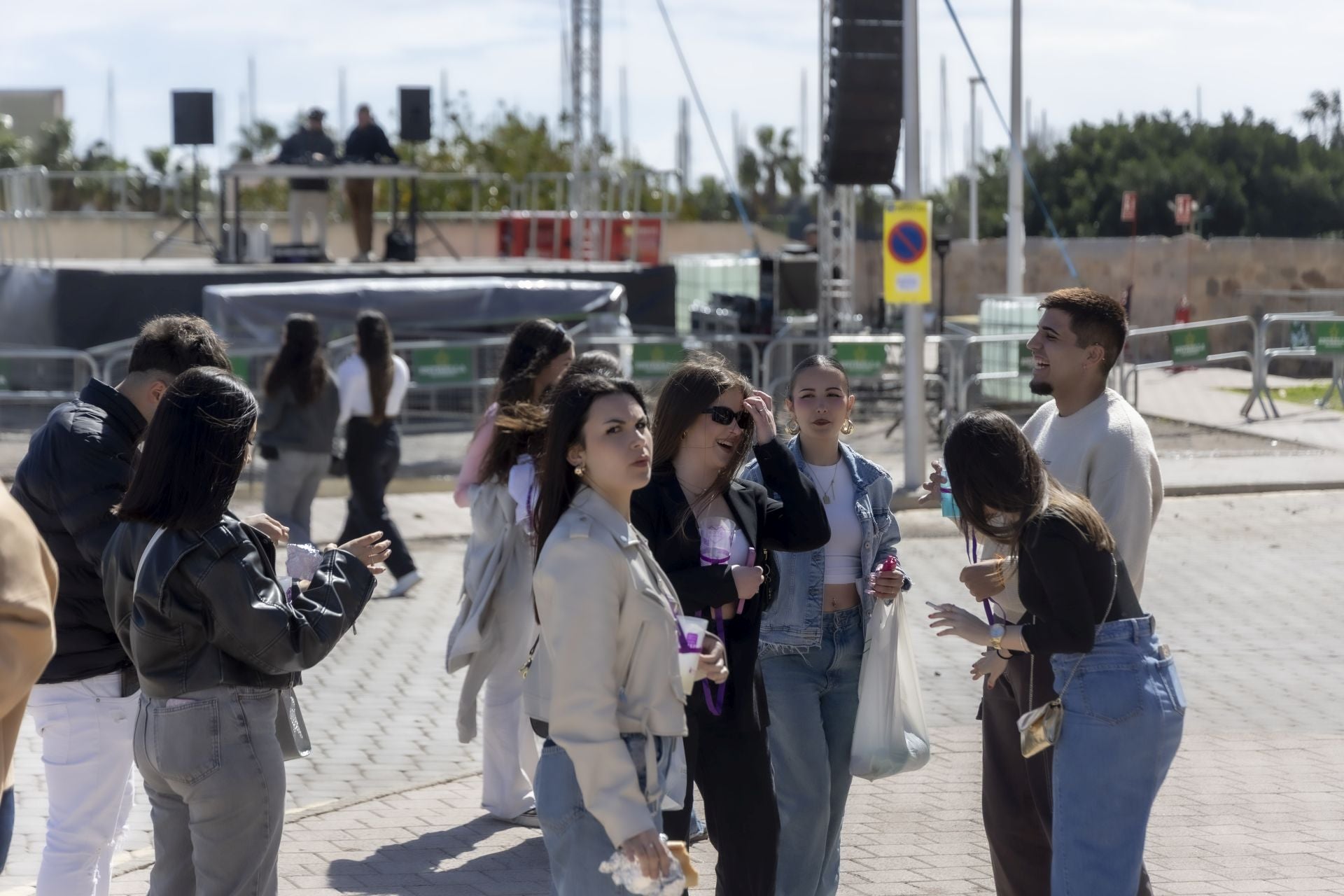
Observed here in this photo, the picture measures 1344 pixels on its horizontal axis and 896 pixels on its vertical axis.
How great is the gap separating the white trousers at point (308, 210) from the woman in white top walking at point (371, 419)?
15.4 m

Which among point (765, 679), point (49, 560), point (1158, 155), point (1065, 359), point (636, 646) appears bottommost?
point (765, 679)

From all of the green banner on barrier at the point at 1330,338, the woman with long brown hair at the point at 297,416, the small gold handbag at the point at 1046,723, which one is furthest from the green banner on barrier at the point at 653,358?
the small gold handbag at the point at 1046,723

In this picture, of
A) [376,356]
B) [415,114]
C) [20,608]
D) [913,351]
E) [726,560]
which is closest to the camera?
[20,608]

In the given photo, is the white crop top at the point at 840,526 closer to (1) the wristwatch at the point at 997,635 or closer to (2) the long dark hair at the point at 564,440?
(1) the wristwatch at the point at 997,635

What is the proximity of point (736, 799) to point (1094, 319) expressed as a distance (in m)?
1.70

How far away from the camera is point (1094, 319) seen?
4578mm

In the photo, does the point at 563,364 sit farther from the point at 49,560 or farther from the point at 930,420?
the point at 930,420

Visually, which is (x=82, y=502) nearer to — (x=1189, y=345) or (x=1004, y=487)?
(x=1004, y=487)

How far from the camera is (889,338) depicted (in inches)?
656

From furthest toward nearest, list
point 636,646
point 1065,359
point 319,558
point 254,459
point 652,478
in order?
1. point 254,459
2. point 1065,359
3. point 652,478
4. point 319,558
5. point 636,646

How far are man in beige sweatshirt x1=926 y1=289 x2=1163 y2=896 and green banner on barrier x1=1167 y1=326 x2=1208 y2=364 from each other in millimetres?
15193

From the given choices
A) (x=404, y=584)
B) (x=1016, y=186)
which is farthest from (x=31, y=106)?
(x=404, y=584)

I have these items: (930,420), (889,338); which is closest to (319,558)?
(889,338)

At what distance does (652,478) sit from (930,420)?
14.6m
